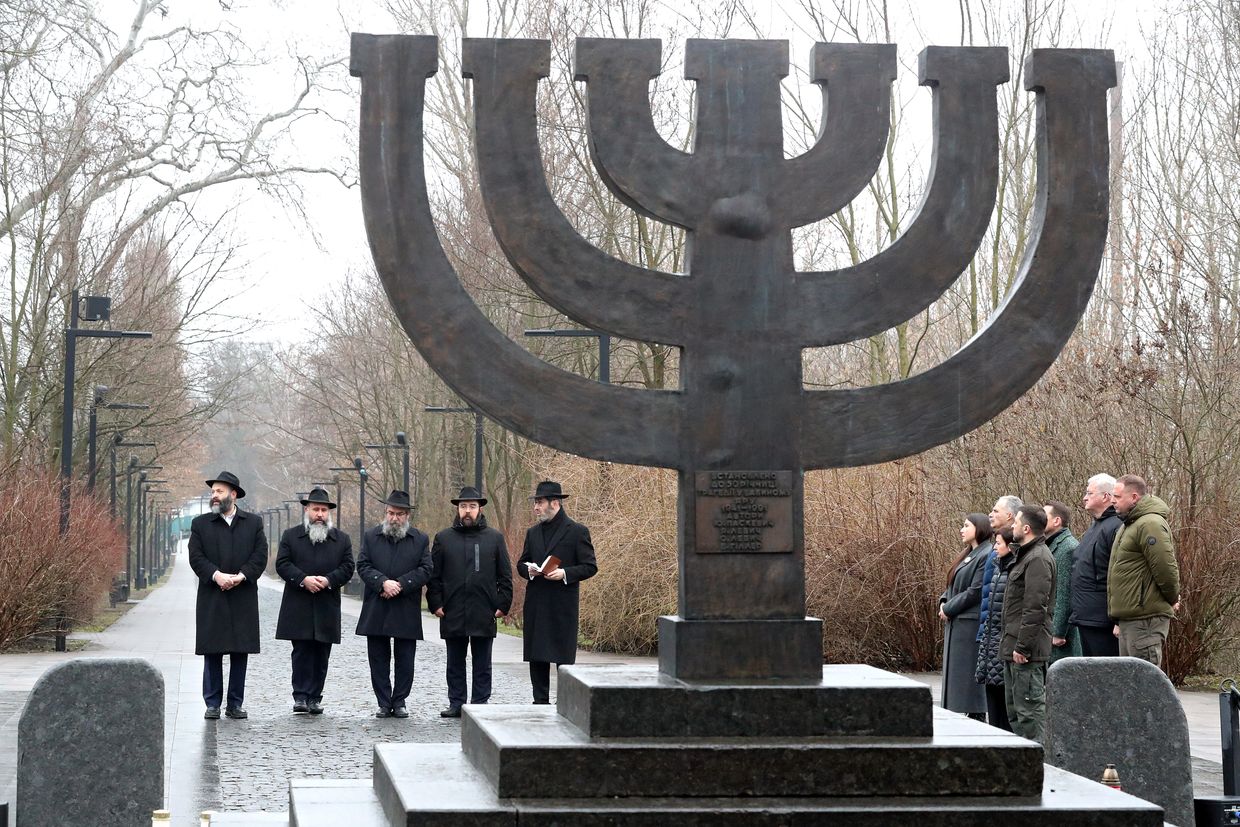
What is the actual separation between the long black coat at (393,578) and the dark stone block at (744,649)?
6585 millimetres

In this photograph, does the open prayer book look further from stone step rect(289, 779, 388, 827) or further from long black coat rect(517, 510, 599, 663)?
stone step rect(289, 779, 388, 827)

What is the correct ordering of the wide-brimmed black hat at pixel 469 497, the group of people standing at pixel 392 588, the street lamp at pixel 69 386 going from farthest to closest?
the street lamp at pixel 69 386 < the wide-brimmed black hat at pixel 469 497 < the group of people standing at pixel 392 588

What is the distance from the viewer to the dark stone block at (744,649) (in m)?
5.45

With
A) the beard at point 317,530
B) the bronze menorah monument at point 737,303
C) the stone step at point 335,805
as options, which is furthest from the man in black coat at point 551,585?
the bronze menorah monument at point 737,303

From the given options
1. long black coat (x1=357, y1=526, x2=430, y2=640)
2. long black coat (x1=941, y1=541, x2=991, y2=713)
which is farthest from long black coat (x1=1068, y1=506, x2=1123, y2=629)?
long black coat (x1=357, y1=526, x2=430, y2=640)

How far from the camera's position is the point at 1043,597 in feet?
29.5

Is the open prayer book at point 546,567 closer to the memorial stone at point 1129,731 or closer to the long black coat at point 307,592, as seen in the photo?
the long black coat at point 307,592

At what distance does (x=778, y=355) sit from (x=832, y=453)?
0.43m

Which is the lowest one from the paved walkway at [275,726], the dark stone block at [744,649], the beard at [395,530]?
the paved walkway at [275,726]

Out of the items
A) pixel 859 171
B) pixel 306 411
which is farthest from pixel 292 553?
pixel 306 411

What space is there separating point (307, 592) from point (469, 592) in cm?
126

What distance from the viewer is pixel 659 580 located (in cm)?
1716

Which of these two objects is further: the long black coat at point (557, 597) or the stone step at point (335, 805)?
the long black coat at point (557, 597)

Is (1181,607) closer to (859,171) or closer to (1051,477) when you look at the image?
(1051,477)
